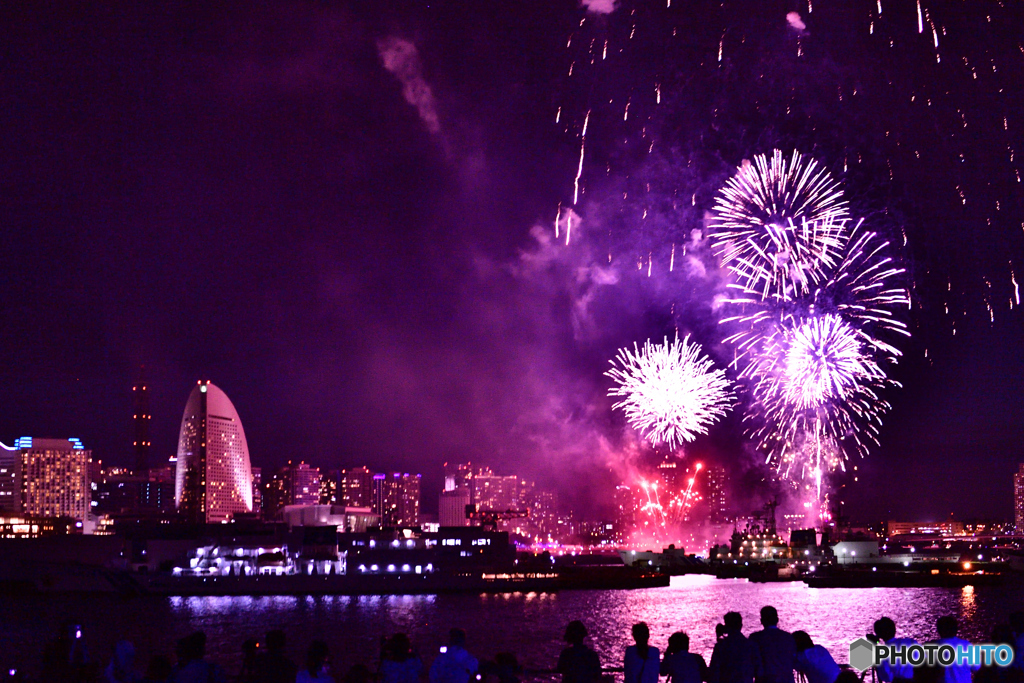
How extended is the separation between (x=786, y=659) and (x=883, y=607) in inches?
3220

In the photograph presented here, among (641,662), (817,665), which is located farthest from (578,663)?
(817,665)

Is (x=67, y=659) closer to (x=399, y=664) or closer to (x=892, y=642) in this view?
(x=399, y=664)

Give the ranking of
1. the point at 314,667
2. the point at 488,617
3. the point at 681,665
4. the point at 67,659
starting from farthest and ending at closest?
1. the point at 488,617
2. the point at 67,659
3. the point at 681,665
4. the point at 314,667

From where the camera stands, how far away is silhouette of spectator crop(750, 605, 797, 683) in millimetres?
15609

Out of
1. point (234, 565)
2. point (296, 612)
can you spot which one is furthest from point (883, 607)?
point (234, 565)

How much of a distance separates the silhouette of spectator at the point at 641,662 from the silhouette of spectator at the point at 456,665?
313 centimetres

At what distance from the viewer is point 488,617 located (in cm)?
7988

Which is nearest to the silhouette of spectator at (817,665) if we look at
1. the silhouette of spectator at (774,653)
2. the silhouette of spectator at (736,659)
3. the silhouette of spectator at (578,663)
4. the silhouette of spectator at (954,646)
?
the silhouette of spectator at (774,653)

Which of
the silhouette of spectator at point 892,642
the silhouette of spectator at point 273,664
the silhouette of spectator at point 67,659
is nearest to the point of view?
the silhouette of spectator at point 892,642

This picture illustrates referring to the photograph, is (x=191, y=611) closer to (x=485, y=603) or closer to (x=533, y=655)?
(x=485, y=603)

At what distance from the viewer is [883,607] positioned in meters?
89.9
